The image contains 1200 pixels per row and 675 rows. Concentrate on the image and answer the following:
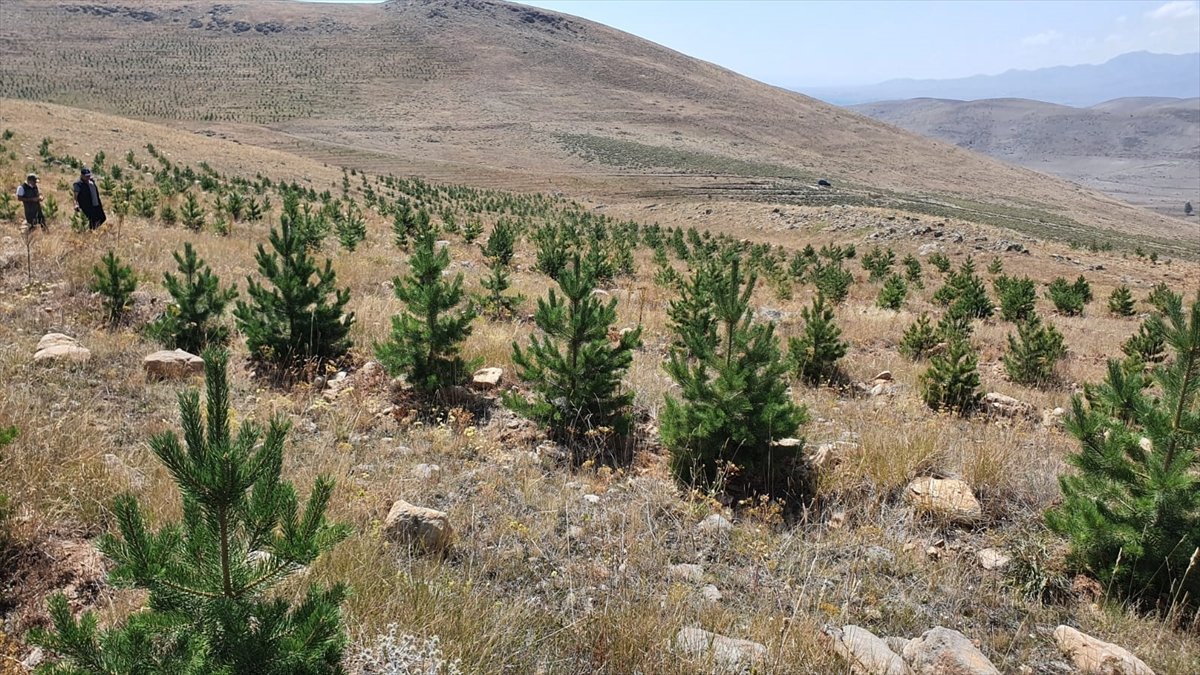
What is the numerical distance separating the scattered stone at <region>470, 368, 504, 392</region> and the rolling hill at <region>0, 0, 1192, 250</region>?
48491mm

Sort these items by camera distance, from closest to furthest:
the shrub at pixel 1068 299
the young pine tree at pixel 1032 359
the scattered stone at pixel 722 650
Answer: the scattered stone at pixel 722 650 → the young pine tree at pixel 1032 359 → the shrub at pixel 1068 299

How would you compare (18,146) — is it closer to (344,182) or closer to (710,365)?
(344,182)

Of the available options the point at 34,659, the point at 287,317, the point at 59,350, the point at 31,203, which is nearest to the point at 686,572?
the point at 34,659

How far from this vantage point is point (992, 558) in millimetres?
3408

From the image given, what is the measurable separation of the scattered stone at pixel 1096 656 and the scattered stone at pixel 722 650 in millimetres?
1284

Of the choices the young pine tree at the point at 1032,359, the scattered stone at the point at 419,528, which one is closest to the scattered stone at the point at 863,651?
the scattered stone at the point at 419,528

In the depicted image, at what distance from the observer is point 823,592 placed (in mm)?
2783

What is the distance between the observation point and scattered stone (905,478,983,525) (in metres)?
3.80

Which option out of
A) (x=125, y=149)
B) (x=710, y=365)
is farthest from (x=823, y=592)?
(x=125, y=149)

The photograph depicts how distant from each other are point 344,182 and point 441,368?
106ft

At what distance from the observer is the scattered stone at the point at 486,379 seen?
18.2 ft

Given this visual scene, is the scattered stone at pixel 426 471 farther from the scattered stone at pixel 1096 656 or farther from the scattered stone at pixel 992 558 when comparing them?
the scattered stone at pixel 1096 656

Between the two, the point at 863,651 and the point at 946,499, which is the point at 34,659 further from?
the point at 946,499

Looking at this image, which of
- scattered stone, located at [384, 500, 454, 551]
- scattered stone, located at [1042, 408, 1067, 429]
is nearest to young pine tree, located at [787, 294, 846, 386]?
scattered stone, located at [1042, 408, 1067, 429]
